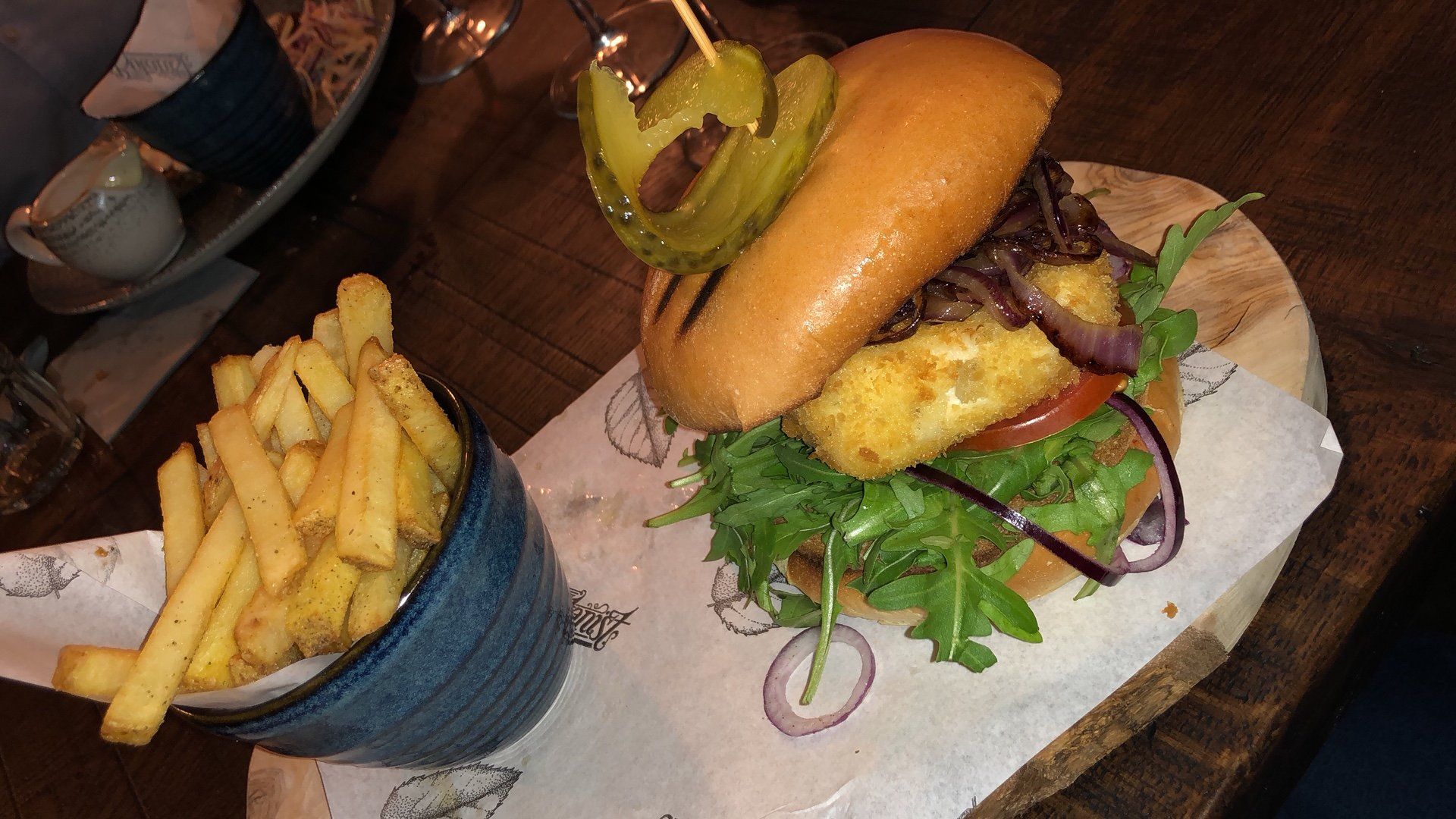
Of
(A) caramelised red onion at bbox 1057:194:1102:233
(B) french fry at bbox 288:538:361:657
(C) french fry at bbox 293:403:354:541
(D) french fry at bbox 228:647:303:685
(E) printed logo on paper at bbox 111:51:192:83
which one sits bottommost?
(A) caramelised red onion at bbox 1057:194:1102:233

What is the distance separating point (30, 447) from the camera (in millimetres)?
3137

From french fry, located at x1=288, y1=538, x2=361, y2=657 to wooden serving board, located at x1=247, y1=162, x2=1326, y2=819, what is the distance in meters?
0.80

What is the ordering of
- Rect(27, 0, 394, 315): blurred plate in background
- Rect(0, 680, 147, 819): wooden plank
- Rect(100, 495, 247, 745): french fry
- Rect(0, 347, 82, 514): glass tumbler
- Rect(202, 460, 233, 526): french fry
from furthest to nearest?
Rect(27, 0, 394, 315): blurred plate in background → Rect(0, 347, 82, 514): glass tumbler → Rect(0, 680, 147, 819): wooden plank → Rect(202, 460, 233, 526): french fry → Rect(100, 495, 247, 745): french fry

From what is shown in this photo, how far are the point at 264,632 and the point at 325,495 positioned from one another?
0.22 m

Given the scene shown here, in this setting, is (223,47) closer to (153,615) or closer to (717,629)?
(153,615)

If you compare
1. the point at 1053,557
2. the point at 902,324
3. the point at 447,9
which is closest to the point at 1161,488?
the point at 1053,557

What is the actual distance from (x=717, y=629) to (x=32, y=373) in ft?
8.45

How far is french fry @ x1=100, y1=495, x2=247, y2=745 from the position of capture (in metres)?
1.39

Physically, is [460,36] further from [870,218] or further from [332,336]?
[870,218]

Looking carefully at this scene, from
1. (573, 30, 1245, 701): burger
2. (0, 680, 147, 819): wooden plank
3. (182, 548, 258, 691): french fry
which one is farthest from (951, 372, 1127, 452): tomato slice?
(0, 680, 147, 819): wooden plank

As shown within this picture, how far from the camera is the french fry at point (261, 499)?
145 cm

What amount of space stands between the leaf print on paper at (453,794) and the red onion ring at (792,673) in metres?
0.57

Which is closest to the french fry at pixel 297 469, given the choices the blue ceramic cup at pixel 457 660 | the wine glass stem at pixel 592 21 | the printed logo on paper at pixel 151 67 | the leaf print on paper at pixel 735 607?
the blue ceramic cup at pixel 457 660

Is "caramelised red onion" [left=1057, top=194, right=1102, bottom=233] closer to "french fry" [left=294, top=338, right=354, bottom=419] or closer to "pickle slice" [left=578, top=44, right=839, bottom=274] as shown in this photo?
"pickle slice" [left=578, top=44, right=839, bottom=274]
